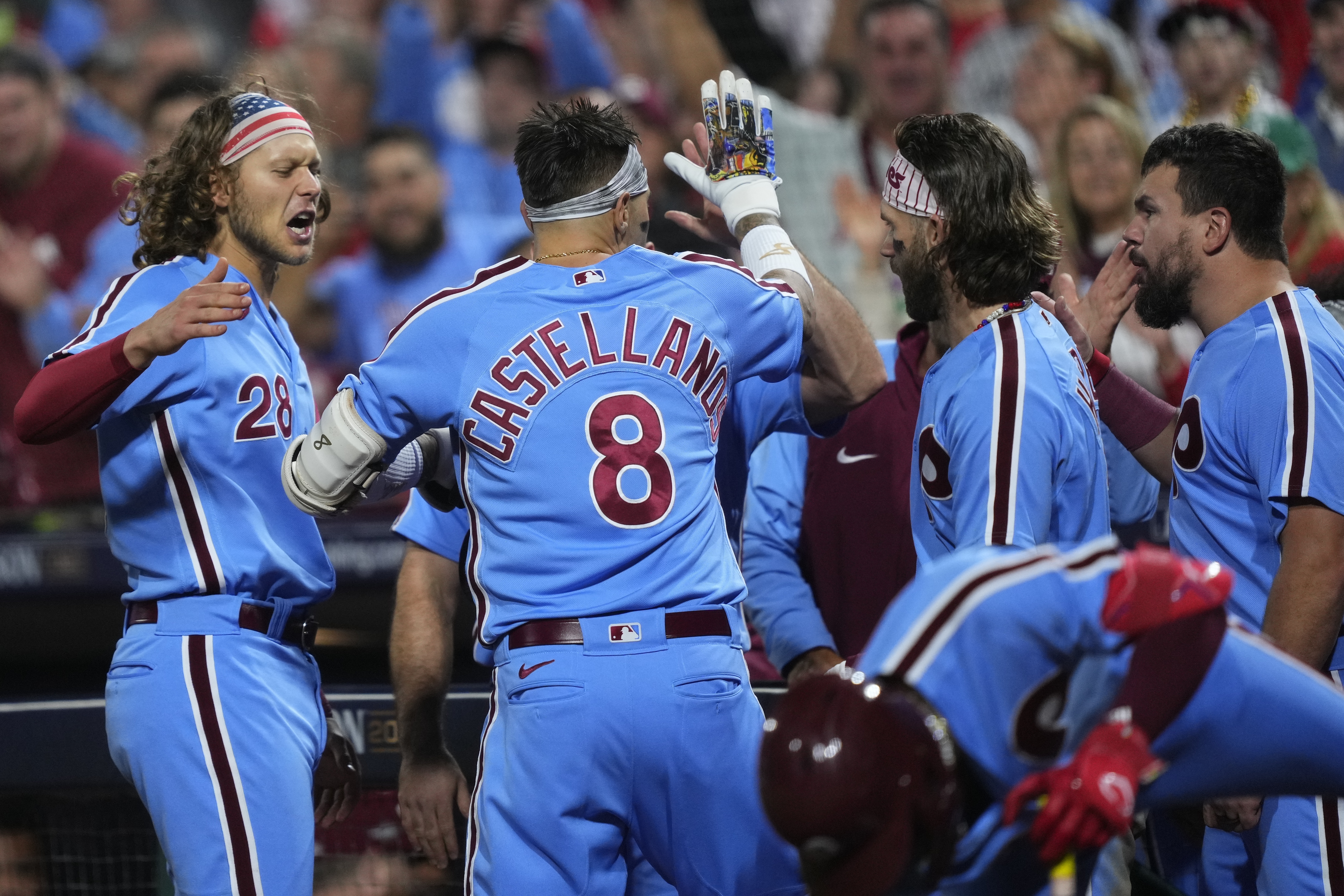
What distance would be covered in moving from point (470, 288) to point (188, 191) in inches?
33.5

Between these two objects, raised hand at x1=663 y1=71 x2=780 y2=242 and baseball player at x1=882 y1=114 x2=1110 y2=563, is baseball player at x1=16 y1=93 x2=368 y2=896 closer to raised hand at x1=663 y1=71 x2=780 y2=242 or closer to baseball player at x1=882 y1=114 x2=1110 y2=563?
raised hand at x1=663 y1=71 x2=780 y2=242

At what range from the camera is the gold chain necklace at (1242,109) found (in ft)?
13.9

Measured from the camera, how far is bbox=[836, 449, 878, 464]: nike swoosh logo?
3.30 meters

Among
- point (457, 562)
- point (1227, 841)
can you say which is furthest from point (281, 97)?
point (1227, 841)

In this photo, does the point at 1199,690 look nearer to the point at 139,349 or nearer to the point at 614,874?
the point at 614,874

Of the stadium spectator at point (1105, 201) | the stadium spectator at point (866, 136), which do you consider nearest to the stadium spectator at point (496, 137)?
the stadium spectator at point (866, 136)

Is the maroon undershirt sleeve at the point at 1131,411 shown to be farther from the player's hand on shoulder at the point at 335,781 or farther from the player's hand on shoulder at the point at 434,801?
the player's hand on shoulder at the point at 335,781

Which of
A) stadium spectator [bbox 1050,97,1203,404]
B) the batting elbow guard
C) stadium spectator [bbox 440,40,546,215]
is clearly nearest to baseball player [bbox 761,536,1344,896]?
the batting elbow guard

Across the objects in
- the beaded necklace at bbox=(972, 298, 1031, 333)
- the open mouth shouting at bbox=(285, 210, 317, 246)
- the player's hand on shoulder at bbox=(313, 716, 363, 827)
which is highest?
the open mouth shouting at bbox=(285, 210, 317, 246)

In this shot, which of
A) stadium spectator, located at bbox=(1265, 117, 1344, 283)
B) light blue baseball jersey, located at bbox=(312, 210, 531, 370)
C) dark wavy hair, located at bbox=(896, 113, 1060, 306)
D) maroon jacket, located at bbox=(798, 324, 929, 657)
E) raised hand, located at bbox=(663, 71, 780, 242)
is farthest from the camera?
light blue baseball jersey, located at bbox=(312, 210, 531, 370)

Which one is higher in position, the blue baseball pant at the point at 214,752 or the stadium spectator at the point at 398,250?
the stadium spectator at the point at 398,250

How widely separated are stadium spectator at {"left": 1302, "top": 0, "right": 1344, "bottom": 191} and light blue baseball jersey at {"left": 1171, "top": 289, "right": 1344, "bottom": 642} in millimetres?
3270

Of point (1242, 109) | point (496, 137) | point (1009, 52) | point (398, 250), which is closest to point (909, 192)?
point (1242, 109)

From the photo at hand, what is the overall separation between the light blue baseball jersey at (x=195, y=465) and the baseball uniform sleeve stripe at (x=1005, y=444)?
1.33m
